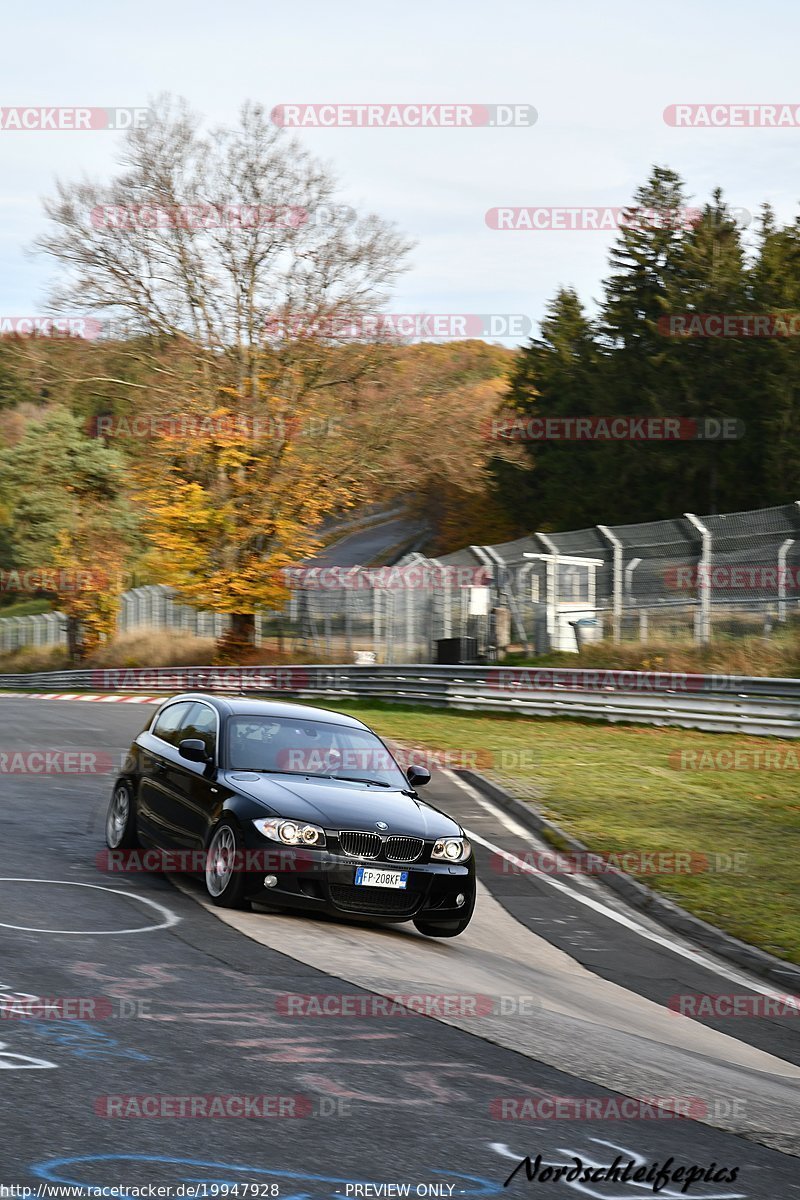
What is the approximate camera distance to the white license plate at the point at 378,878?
29.3 feet

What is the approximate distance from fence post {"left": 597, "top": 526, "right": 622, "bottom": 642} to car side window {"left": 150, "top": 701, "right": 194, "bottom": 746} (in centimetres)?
1642

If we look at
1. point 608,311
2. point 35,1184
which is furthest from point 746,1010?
point 608,311

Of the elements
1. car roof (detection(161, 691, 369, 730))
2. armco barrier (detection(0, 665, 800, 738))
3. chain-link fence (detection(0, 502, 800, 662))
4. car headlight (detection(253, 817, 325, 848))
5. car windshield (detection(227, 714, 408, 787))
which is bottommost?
armco barrier (detection(0, 665, 800, 738))

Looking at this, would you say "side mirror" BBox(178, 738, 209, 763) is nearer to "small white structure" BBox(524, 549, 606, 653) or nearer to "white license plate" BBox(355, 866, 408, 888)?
"white license plate" BBox(355, 866, 408, 888)

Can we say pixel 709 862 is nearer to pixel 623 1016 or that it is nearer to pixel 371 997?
pixel 623 1016

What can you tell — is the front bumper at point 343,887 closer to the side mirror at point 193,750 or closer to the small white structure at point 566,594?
the side mirror at point 193,750

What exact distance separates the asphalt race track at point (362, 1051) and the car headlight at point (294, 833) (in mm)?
516

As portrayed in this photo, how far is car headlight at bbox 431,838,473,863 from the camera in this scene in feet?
30.3

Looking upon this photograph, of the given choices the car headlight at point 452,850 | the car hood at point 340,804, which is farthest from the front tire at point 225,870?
the car headlight at point 452,850

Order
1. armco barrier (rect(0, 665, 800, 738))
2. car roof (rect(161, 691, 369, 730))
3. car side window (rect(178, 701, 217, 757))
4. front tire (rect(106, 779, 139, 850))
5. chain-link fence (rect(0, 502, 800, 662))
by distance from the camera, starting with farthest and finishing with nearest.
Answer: chain-link fence (rect(0, 502, 800, 662)), armco barrier (rect(0, 665, 800, 738)), front tire (rect(106, 779, 139, 850)), car roof (rect(161, 691, 369, 730)), car side window (rect(178, 701, 217, 757))

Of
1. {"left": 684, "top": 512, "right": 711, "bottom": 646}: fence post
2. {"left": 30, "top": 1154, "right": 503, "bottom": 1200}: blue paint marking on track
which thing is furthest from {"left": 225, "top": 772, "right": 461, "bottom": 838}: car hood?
{"left": 684, "top": 512, "right": 711, "bottom": 646}: fence post

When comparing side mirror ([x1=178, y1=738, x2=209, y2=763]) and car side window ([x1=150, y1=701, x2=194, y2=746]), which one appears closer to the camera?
side mirror ([x1=178, y1=738, x2=209, y2=763])

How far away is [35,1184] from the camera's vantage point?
4.05 metres

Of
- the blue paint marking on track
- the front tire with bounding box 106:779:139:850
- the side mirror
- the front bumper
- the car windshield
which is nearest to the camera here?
the blue paint marking on track
